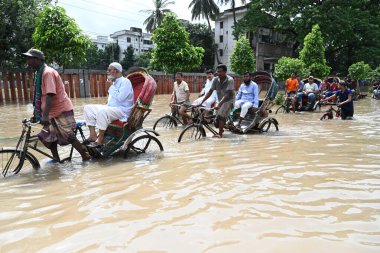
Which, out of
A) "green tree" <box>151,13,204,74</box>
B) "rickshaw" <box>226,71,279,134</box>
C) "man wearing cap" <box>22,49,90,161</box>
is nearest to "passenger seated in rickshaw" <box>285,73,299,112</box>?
"rickshaw" <box>226,71,279,134</box>

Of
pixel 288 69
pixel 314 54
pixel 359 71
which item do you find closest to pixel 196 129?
pixel 288 69

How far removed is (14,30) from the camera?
21.1m

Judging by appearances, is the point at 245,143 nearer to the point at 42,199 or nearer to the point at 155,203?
the point at 155,203

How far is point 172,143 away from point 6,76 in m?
13.5

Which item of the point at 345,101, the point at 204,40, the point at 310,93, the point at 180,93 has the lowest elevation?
the point at 345,101

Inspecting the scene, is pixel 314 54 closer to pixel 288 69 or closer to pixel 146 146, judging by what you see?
pixel 288 69

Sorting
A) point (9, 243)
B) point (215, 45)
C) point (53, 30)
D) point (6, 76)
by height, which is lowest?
point (9, 243)

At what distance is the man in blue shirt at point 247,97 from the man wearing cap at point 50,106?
14.8 feet

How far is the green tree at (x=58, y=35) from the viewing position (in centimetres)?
1475

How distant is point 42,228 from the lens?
298 cm

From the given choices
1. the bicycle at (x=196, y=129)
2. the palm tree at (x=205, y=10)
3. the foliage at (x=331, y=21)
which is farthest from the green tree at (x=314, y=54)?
the palm tree at (x=205, y=10)

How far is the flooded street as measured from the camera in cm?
268

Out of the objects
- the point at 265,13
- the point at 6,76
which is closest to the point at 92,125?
the point at 6,76

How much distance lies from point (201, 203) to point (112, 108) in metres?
2.58
